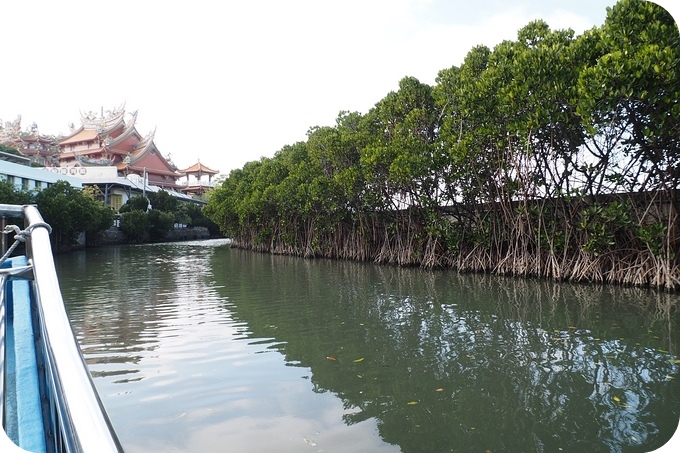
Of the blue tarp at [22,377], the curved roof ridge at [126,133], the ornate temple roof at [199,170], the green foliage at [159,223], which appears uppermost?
the curved roof ridge at [126,133]

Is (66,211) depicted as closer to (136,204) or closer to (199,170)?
(136,204)

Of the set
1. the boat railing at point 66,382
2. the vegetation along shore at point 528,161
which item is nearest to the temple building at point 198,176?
the vegetation along shore at point 528,161

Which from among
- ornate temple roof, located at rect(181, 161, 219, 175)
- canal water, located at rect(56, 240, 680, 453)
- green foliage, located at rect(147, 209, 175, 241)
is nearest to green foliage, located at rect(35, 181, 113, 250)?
green foliage, located at rect(147, 209, 175, 241)

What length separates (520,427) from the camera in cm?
315

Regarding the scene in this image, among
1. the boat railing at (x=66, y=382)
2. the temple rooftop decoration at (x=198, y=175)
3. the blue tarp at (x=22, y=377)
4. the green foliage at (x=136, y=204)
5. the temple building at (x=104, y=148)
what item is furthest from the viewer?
the temple rooftop decoration at (x=198, y=175)

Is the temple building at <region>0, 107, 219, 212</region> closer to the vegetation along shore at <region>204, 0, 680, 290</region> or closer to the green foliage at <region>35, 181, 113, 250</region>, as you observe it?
the green foliage at <region>35, 181, 113, 250</region>

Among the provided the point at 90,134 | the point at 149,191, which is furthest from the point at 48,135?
the point at 149,191

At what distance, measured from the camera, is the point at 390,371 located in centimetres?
434

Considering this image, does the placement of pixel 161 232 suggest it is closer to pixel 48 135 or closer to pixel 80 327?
pixel 48 135

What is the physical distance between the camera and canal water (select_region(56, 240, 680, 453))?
3078 mm

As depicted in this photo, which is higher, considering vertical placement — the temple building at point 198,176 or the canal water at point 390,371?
the temple building at point 198,176

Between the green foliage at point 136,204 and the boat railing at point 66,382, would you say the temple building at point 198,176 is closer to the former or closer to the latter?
the green foliage at point 136,204

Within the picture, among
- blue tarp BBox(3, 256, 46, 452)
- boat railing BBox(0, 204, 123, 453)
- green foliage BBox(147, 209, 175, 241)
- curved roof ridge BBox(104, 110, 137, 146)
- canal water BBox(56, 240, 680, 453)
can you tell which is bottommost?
canal water BBox(56, 240, 680, 453)

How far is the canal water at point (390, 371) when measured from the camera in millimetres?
3078
